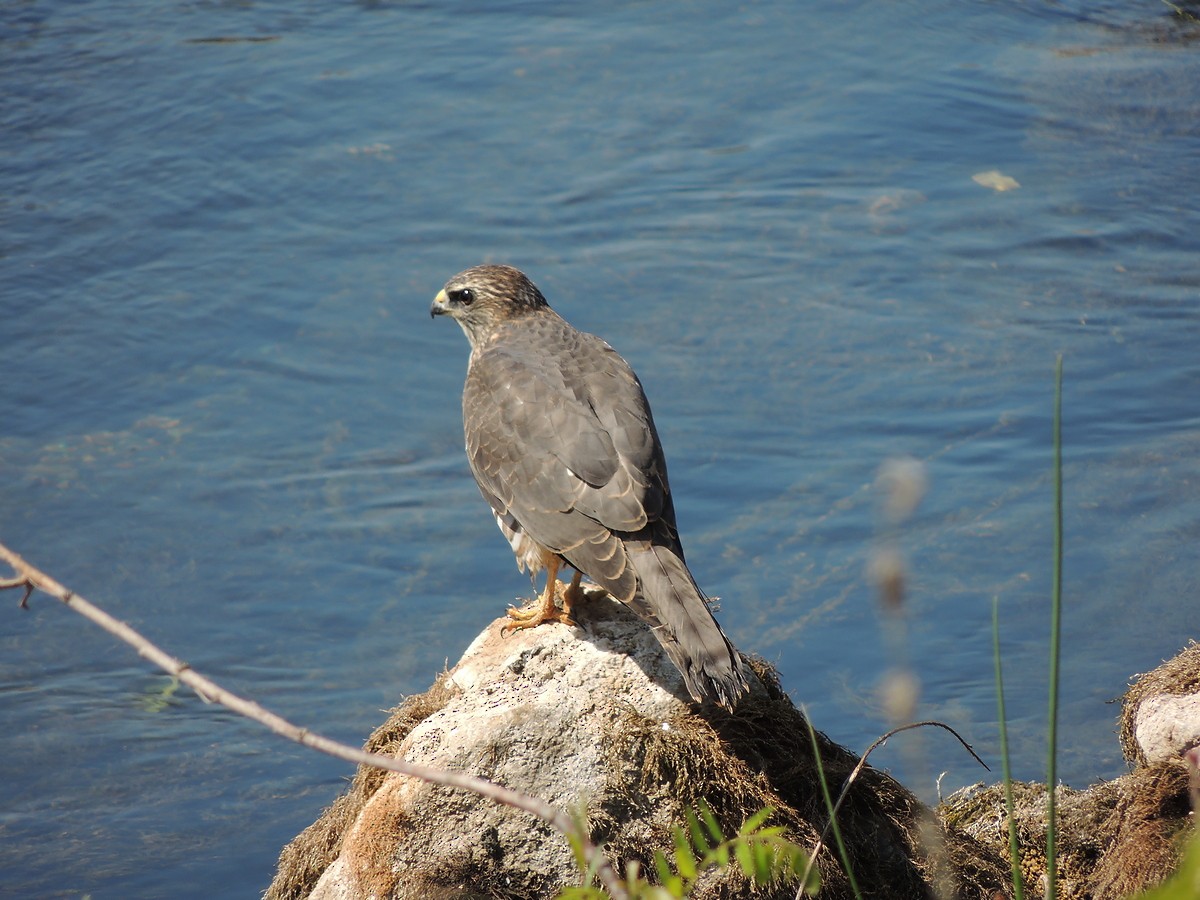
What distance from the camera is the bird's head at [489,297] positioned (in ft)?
21.4

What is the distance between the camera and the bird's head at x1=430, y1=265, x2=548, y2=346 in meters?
6.51

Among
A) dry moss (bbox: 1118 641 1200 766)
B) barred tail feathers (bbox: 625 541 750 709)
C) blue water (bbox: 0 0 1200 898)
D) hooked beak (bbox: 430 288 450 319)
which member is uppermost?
hooked beak (bbox: 430 288 450 319)

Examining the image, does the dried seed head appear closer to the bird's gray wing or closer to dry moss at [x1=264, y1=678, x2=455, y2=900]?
the bird's gray wing

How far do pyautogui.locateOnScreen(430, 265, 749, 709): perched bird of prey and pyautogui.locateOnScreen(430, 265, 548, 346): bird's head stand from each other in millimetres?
162

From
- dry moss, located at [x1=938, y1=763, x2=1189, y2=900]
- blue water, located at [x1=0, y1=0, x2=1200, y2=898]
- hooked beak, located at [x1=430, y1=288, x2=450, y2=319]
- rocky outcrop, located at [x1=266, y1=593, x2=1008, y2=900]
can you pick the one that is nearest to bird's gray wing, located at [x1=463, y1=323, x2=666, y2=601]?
rocky outcrop, located at [x1=266, y1=593, x2=1008, y2=900]

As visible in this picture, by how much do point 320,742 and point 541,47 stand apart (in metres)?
15.2

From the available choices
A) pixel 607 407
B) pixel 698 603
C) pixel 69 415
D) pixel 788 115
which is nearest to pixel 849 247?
pixel 788 115

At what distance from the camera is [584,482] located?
519cm

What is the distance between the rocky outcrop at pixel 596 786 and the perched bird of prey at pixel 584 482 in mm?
358

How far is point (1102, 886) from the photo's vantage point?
5133 millimetres

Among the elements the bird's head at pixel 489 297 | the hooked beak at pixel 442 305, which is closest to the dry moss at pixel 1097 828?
the bird's head at pixel 489 297

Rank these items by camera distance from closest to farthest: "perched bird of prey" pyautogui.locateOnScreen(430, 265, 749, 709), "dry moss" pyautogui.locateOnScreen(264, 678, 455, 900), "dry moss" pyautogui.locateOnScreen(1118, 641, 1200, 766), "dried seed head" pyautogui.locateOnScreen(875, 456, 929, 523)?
1. "dried seed head" pyautogui.locateOnScreen(875, 456, 929, 523)
2. "perched bird of prey" pyautogui.locateOnScreen(430, 265, 749, 709)
3. "dry moss" pyautogui.locateOnScreen(264, 678, 455, 900)
4. "dry moss" pyautogui.locateOnScreen(1118, 641, 1200, 766)

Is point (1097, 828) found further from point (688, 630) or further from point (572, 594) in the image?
point (572, 594)

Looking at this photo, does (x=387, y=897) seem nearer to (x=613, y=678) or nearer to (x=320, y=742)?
(x=613, y=678)
